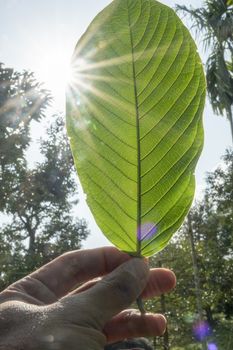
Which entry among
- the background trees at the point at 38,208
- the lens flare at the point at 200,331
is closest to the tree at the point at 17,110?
the background trees at the point at 38,208

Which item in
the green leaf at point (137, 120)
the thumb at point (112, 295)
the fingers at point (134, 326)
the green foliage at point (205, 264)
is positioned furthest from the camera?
the green foliage at point (205, 264)

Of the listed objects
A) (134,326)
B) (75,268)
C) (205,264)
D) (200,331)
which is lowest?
(200,331)

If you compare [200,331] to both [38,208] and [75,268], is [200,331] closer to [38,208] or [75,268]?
[38,208]

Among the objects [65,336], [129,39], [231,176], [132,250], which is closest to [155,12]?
[129,39]

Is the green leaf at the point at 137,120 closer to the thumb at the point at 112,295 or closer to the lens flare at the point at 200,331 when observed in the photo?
the thumb at the point at 112,295

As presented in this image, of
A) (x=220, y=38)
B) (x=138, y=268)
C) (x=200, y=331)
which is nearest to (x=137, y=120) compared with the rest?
(x=138, y=268)

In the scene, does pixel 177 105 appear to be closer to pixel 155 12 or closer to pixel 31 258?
pixel 155 12
